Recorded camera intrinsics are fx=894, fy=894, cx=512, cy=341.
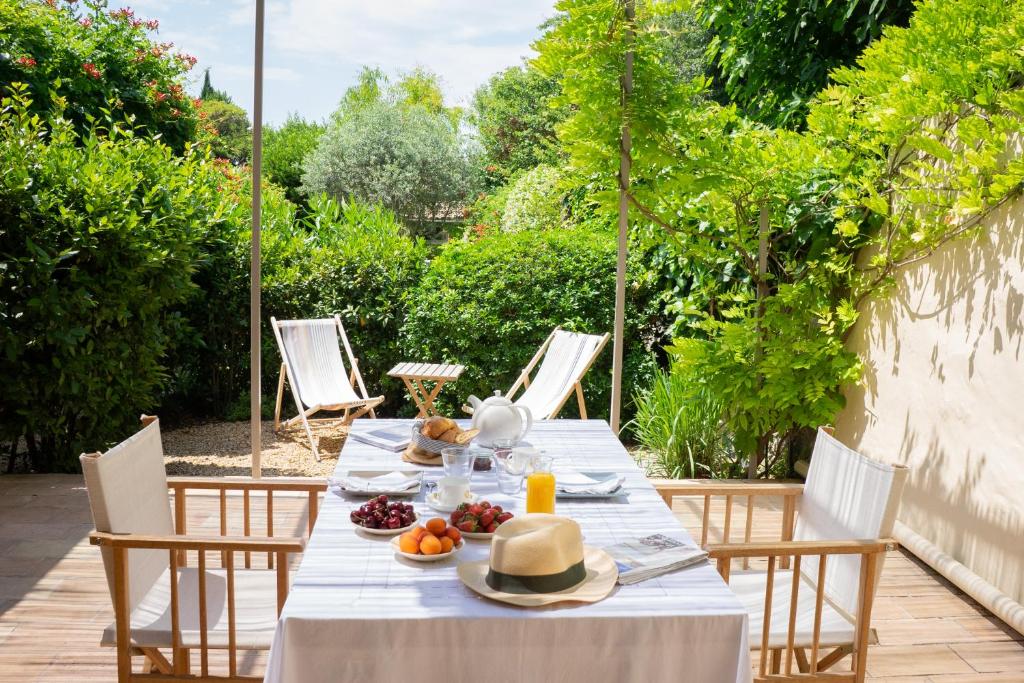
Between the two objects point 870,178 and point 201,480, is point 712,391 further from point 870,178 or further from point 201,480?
point 201,480

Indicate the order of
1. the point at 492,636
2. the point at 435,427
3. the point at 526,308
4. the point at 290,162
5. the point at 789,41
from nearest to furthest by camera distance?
the point at 492,636, the point at 435,427, the point at 526,308, the point at 789,41, the point at 290,162

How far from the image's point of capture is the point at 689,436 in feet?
16.9

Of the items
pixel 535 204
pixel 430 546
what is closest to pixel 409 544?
pixel 430 546

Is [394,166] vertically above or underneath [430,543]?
above

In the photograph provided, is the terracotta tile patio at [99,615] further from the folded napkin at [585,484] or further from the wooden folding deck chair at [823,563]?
the folded napkin at [585,484]

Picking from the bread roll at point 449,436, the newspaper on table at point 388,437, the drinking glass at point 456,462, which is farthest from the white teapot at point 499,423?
the drinking glass at point 456,462

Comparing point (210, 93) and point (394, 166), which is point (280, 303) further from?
point (210, 93)

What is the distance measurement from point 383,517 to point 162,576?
840 mm

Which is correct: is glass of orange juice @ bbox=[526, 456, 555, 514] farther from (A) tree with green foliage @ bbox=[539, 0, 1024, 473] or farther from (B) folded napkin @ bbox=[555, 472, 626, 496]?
(A) tree with green foliage @ bbox=[539, 0, 1024, 473]

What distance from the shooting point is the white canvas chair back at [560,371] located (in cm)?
517

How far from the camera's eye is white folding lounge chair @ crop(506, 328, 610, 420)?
16.9 feet

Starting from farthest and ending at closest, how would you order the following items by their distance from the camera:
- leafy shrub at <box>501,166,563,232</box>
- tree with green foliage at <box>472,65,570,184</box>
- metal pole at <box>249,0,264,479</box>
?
tree with green foliage at <box>472,65,570,184</box>, leafy shrub at <box>501,166,563,232</box>, metal pole at <box>249,0,264,479</box>

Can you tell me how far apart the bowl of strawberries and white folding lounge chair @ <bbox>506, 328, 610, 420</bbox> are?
2953 mm

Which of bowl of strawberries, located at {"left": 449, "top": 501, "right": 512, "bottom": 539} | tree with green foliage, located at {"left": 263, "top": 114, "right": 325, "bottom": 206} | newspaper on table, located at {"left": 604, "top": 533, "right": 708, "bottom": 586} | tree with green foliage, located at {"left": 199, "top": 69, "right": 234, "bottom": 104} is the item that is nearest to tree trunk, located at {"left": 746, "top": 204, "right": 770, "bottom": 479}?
newspaper on table, located at {"left": 604, "top": 533, "right": 708, "bottom": 586}
